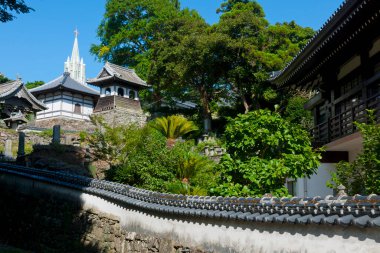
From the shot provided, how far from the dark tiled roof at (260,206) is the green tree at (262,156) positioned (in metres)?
1.47

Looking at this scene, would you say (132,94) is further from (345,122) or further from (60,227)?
(345,122)

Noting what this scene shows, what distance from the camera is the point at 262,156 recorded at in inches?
449

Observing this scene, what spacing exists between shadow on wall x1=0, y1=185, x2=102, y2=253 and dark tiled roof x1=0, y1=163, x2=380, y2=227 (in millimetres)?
1210

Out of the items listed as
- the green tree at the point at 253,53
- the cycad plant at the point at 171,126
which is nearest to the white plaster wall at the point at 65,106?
the cycad plant at the point at 171,126

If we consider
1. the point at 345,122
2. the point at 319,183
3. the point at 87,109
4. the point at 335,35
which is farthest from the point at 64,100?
the point at 335,35

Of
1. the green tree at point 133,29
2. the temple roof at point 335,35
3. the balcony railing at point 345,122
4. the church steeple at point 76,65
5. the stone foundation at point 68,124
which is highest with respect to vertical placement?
the church steeple at point 76,65

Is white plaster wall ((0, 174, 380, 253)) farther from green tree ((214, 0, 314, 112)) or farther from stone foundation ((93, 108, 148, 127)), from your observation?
stone foundation ((93, 108, 148, 127))

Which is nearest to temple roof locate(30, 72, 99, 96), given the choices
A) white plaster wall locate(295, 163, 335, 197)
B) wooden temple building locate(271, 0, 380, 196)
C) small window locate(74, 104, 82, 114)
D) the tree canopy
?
small window locate(74, 104, 82, 114)

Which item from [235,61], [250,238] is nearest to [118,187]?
[250,238]

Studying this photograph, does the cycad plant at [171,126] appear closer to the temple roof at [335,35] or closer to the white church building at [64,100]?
the temple roof at [335,35]

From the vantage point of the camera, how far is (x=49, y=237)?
1471 cm

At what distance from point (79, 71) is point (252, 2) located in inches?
2200

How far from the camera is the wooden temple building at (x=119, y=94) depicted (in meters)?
38.0

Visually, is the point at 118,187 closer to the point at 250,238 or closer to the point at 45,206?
the point at 45,206
